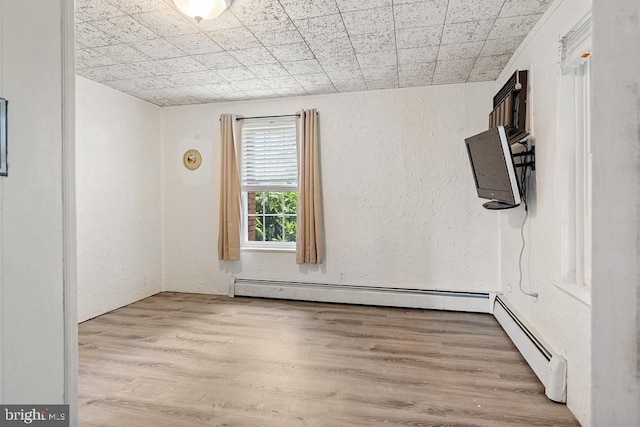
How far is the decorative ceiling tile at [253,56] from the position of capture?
116 inches

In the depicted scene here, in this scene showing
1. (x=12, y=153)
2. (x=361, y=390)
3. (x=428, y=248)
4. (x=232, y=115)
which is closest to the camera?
(x=12, y=153)

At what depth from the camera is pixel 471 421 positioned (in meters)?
1.90

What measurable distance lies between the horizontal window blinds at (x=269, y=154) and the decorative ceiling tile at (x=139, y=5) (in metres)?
2.19

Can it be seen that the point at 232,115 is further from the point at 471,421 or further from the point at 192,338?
the point at 471,421

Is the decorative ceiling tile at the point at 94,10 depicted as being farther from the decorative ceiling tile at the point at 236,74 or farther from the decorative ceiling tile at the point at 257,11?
the decorative ceiling tile at the point at 236,74

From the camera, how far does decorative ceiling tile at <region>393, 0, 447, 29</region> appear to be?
2.25 meters

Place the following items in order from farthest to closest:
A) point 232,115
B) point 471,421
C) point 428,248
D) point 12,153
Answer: point 232,115, point 428,248, point 471,421, point 12,153

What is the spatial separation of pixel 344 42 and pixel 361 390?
256 centimetres

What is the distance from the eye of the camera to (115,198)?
158 inches

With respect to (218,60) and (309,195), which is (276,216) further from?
(218,60)

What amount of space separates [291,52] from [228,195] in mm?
2035

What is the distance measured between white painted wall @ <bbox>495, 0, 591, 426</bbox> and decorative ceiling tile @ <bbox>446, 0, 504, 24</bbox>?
36 cm

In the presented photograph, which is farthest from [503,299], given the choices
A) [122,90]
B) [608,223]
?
[122,90]

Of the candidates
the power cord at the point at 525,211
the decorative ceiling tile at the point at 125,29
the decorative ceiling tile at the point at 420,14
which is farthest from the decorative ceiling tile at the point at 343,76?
the power cord at the point at 525,211
